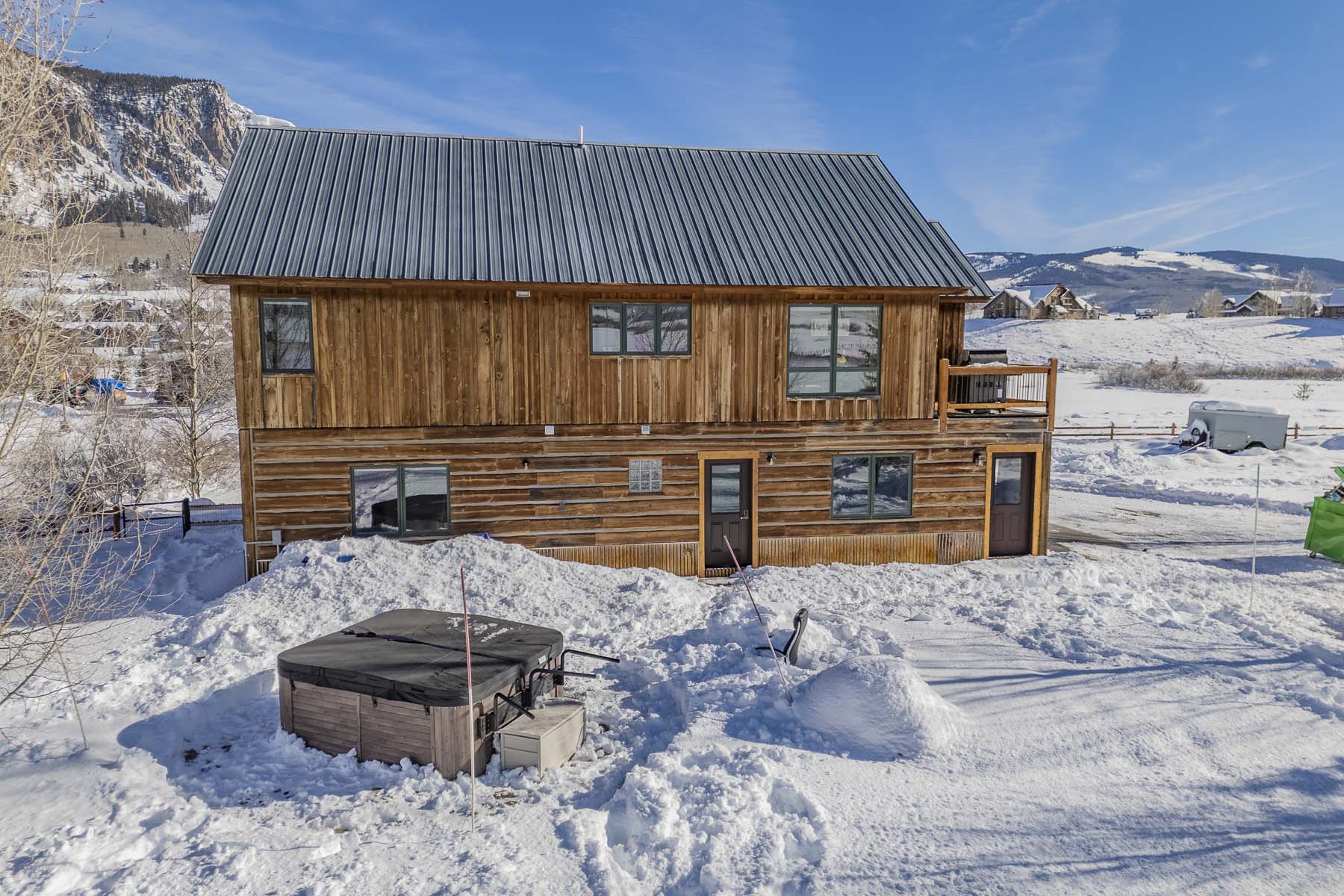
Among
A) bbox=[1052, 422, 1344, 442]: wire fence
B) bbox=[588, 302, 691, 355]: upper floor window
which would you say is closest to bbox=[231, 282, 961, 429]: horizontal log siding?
bbox=[588, 302, 691, 355]: upper floor window

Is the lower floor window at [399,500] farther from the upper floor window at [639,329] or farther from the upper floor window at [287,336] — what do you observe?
the upper floor window at [639,329]

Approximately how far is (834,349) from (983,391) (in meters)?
3.54

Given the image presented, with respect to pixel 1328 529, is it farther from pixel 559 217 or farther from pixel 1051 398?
pixel 559 217

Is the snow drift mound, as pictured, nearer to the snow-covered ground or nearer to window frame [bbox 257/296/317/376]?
the snow-covered ground

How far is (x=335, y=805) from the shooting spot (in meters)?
7.06

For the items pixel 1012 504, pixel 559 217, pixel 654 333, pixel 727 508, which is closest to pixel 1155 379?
pixel 1012 504

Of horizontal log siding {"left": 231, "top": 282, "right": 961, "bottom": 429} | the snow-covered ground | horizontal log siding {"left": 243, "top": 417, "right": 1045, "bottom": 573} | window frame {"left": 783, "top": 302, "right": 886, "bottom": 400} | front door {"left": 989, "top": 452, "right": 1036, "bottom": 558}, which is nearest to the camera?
the snow-covered ground

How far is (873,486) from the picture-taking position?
1559 cm

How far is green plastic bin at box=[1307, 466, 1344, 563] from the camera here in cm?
1656

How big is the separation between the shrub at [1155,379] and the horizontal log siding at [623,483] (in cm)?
4443

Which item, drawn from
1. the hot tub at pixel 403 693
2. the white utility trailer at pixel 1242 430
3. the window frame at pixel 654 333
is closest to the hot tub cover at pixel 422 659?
the hot tub at pixel 403 693

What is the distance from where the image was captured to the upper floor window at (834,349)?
15102 millimetres

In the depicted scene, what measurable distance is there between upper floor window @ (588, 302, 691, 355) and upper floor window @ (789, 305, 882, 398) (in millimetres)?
2261

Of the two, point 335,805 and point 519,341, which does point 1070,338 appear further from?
point 335,805
